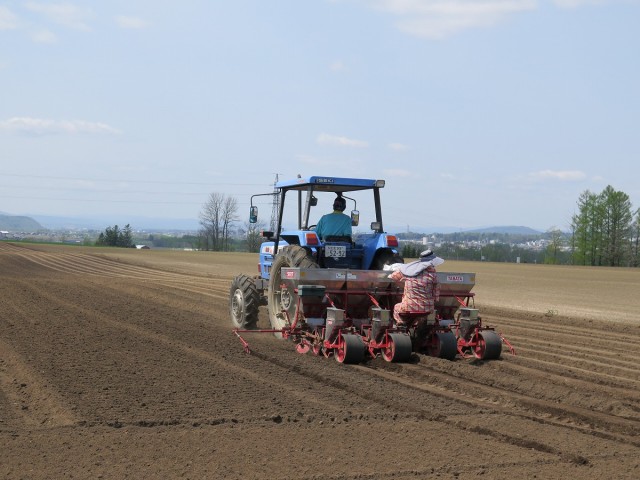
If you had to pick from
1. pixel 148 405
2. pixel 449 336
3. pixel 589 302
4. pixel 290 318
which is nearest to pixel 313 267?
pixel 290 318

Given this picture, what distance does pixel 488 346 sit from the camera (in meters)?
9.54

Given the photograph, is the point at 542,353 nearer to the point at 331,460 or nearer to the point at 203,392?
the point at 203,392

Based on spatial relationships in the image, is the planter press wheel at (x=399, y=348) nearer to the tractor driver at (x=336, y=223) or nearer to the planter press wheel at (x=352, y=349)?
the planter press wheel at (x=352, y=349)

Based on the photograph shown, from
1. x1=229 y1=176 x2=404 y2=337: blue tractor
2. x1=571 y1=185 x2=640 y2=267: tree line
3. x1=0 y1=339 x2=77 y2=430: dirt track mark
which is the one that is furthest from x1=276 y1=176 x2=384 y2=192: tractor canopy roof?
x1=571 y1=185 x2=640 y2=267: tree line

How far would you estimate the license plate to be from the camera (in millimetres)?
10875

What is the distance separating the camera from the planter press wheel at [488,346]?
31.3ft

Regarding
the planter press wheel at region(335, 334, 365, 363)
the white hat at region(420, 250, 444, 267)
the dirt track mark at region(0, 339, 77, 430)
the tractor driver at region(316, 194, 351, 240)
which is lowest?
the dirt track mark at region(0, 339, 77, 430)

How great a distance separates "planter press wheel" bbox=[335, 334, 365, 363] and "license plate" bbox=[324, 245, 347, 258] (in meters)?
1.86

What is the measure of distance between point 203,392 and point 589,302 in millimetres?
17531

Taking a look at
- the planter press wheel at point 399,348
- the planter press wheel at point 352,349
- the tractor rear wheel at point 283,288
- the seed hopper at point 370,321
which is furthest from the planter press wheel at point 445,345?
the tractor rear wheel at point 283,288

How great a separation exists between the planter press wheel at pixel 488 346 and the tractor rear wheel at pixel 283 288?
2.38 meters

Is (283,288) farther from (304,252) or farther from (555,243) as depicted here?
(555,243)

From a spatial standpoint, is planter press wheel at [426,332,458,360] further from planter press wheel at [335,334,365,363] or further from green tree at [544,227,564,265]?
green tree at [544,227,564,265]

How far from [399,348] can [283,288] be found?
2437 mm
